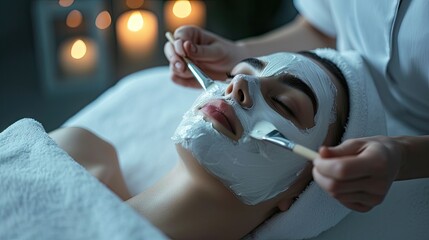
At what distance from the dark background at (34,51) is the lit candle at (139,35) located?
0.06 meters

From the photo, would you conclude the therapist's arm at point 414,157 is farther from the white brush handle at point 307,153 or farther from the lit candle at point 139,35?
the lit candle at point 139,35

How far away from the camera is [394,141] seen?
2.48 feet

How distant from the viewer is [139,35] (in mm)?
2332

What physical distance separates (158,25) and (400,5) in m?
1.53

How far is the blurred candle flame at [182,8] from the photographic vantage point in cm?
229

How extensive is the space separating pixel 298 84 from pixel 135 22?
1486mm

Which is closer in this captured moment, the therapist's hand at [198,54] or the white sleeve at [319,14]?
the therapist's hand at [198,54]

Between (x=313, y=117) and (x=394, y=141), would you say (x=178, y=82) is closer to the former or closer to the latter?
(x=313, y=117)

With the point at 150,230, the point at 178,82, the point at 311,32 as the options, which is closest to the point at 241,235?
the point at 150,230

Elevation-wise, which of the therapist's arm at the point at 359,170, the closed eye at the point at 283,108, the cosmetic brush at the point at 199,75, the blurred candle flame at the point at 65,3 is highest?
the therapist's arm at the point at 359,170

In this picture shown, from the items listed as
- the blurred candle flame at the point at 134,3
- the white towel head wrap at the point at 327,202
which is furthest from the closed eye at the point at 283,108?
the blurred candle flame at the point at 134,3

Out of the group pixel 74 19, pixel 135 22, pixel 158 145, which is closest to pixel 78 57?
pixel 74 19

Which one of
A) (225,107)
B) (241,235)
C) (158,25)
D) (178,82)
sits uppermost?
(225,107)

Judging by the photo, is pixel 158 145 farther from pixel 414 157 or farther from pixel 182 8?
pixel 182 8
